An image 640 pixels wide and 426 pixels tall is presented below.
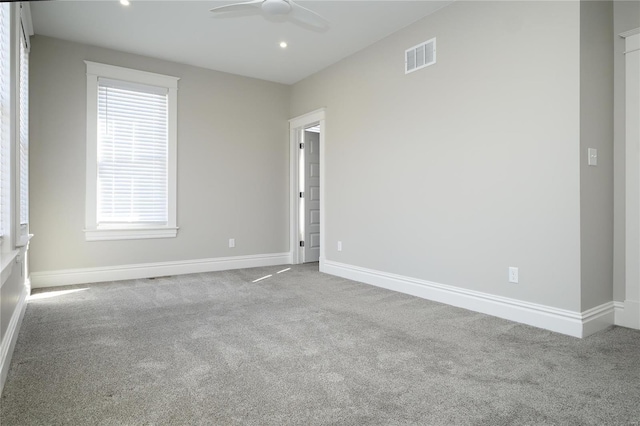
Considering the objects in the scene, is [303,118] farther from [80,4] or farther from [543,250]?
[543,250]

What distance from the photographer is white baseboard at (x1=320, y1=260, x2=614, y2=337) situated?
277cm

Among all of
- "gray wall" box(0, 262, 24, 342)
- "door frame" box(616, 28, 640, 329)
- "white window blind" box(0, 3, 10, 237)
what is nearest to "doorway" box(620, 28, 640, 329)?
"door frame" box(616, 28, 640, 329)

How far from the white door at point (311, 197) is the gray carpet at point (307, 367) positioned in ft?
8.82

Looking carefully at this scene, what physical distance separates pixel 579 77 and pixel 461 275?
5.94 ft

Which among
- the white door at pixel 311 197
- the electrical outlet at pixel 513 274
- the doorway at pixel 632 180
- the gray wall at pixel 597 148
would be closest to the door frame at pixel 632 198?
the doorway at pixel 632 180

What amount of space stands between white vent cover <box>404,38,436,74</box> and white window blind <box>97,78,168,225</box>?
3.12 m

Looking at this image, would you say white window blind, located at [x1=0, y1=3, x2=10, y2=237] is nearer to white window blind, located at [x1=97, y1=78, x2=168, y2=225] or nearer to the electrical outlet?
white window blind, located at [x1=97, y1=78, x2=168, y2=225]

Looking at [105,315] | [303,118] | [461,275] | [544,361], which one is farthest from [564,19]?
[105,315]

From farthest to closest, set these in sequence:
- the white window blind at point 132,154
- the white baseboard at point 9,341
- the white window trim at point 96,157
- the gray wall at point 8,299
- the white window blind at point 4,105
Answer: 1. the white window blind at point 132,154
2. the white window trim at point 96,157
3. the white window blind at point 4,105
4. the gray wall at point 8,299
5. the white baseboard at point 9,341

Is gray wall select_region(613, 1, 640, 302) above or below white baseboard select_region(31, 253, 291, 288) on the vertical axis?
above

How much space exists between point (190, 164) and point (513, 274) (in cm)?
411

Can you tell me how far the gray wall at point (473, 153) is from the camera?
2826 millimetres

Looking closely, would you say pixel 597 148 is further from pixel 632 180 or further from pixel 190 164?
pixel 190 164

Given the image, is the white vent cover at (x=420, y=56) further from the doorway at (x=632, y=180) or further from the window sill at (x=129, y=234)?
the window sill at (x=129, y=234)
